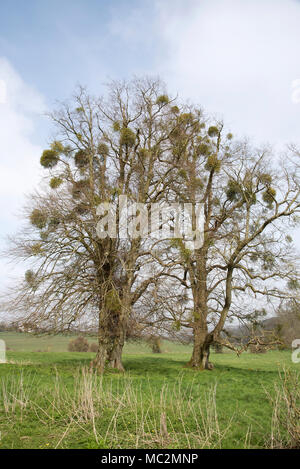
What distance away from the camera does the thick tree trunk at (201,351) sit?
48.7ft

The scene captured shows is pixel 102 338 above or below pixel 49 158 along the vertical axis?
below

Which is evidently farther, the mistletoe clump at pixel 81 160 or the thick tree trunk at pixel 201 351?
the thick tree trunk at pixel 201 351

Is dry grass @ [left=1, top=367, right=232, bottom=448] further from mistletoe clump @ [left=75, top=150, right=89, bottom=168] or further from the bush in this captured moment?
the bush

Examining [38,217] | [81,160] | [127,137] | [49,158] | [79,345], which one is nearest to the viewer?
[38,217]

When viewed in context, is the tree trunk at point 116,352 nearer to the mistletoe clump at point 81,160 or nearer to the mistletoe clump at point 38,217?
the mistletoe clump at point 38,217

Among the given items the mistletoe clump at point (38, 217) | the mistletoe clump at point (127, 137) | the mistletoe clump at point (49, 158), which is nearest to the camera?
the mistletoe clump at point (38, 217)

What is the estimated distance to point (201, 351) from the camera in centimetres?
1516

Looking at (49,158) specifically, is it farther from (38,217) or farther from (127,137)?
(127,137)

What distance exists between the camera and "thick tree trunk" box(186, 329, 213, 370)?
1484cm

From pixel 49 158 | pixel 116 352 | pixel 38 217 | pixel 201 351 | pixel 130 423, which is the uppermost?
pixel 49 158

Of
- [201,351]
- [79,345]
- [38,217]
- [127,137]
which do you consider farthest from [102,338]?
[79,345]


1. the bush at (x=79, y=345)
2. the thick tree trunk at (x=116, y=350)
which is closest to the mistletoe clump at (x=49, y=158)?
the thick tree trunk at (x=116, y=350)

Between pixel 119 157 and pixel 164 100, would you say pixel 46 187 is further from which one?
pixel 164 100

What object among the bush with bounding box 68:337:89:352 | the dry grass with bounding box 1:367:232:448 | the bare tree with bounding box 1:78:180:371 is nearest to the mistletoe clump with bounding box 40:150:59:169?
the bare tree with bounding box 1:78:180:371
